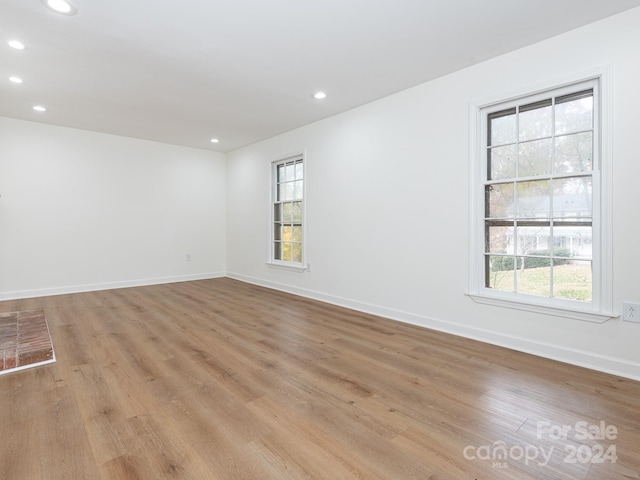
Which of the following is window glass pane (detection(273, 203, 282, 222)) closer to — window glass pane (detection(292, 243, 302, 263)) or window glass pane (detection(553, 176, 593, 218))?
window glass pane (detection(292, 243, 302, 263))

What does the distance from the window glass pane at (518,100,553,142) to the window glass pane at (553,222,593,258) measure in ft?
2.54

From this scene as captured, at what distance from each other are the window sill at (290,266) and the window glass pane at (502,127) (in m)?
2.95

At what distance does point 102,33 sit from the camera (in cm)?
252

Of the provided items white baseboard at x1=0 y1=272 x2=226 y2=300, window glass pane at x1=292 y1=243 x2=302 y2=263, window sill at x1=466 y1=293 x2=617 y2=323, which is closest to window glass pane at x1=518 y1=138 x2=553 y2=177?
window sill at x1=466 y1=293 x2=617 y2=323

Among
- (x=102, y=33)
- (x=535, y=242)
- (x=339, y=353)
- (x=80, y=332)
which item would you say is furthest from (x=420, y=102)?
(x=80, y=332)

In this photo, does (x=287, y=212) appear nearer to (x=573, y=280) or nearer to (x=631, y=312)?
(x=573, y=280)

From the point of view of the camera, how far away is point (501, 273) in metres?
2.96

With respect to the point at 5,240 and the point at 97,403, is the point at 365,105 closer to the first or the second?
the point at 97,403

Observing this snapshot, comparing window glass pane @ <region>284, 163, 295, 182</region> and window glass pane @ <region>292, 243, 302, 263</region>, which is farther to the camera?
window glass pane @ <region>284, 163, 295, 182</region>

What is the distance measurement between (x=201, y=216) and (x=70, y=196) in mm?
2072

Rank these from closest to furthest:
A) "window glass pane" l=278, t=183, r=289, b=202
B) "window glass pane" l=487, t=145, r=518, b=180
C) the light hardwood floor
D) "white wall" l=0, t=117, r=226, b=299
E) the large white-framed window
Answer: the light hardwood floor < "window glass pane" l=487, t=145, r=518, b=180 < "white wall" l=0, t=117, r=226, b=299 < the large white-framed window < "window glass pane" l=278, t=183, r=289, b=202

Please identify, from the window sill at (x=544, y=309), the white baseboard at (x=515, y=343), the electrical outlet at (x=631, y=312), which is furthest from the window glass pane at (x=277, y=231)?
the electrical outlet at (x=631, y=312)

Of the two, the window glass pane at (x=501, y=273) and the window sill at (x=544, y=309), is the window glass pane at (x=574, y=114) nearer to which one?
the window glass pane at (x=501, y=273)

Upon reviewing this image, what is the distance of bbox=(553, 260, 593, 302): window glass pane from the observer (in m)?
2.49
